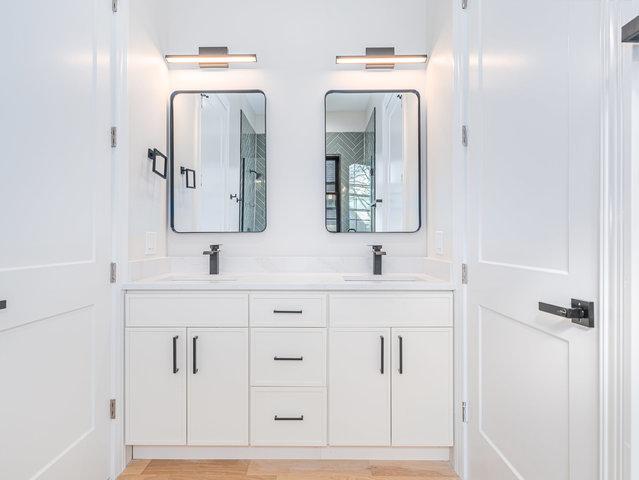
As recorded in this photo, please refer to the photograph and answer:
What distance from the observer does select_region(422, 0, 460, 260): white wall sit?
1931mm

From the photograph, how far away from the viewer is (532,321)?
1.28m

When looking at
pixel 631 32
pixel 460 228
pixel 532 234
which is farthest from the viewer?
pixel 460 228

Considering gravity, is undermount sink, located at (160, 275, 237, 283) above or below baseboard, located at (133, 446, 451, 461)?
above

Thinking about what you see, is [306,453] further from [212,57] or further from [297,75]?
[212,57]

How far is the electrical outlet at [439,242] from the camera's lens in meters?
2.09

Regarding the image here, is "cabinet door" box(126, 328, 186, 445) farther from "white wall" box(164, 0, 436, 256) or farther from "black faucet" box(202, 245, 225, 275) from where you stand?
"white wall" box(164, 0, 436, 256)

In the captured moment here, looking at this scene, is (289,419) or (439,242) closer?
(289,419)

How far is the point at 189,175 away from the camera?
7.90 ft

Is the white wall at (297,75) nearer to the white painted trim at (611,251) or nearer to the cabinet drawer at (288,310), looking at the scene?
the cabinet drawer at (288,310)

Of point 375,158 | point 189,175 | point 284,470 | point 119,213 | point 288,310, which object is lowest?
point 284,470

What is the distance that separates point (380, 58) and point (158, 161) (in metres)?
1.45

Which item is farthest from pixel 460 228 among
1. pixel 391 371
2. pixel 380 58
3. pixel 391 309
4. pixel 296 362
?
pixel 380 58

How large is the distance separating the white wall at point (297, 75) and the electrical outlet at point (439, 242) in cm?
23

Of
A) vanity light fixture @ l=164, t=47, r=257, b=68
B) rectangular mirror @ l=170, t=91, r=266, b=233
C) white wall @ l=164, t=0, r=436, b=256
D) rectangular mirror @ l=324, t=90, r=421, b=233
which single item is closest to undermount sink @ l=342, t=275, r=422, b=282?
white wall @ l=164, t=0, r=436, b=256
